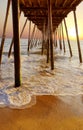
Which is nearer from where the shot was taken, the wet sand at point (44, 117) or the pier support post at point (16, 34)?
the wet sand at point (44, 117)

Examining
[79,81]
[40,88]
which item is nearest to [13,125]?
[40,88]

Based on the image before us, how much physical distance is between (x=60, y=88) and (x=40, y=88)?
40cm

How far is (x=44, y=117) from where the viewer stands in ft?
10.6

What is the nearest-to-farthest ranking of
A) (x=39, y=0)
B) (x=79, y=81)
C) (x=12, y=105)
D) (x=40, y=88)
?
(x=12, y=105)
(x=40, y=88)
(x=79, y=81)
(x=39, y=0)

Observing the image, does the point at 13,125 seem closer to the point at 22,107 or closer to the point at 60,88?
the point at 22,107

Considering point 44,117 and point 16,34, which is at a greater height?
point 16,34

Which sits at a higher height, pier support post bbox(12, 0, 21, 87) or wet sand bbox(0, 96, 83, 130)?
pier support post bbox(12, 0, 21, 87)

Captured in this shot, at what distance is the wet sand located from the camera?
2.93 metres

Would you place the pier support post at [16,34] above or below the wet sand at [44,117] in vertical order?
above

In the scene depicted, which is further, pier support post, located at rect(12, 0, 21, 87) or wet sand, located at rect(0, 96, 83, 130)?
pier support post, located at rect(12, 0, 21, 87)

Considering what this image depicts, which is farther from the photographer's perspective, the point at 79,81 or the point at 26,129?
the point at 79,81

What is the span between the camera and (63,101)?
3961 millimetres

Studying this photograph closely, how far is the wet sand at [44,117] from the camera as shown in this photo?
9.62 ft

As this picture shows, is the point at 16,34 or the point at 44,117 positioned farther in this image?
the point at 16,34
